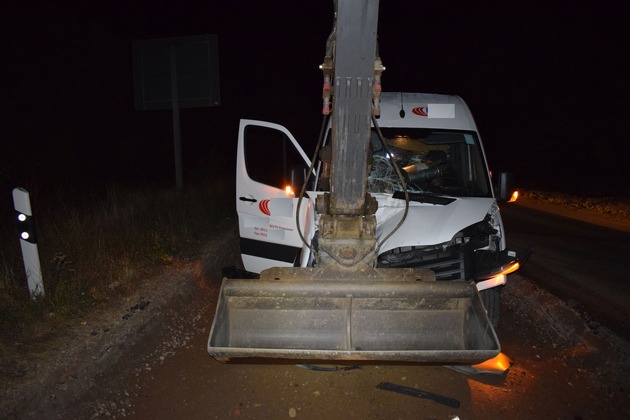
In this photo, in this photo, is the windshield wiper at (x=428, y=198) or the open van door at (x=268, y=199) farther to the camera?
the open van door at (x=268, y=199)

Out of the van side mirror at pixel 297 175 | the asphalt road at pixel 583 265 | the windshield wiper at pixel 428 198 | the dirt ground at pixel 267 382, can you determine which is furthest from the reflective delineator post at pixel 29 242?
the asphalt road at pixel 583 265

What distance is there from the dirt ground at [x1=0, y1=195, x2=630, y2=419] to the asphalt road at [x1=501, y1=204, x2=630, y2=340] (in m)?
0.42

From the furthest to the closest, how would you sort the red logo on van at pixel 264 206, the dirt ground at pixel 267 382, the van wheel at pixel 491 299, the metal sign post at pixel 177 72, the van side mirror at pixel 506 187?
the metal sign post at pixel 177 72, the red logo on van at pixel 264 206, the van side mirror at pixel 506 187, the van wheel at pixel 491 299, the dirt ground at pixel 267 382

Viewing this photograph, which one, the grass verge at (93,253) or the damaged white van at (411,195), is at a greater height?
the damaged white van at (411,195)

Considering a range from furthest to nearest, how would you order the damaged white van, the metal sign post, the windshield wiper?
the metal sign post → the windshield wiper → the damaged white van

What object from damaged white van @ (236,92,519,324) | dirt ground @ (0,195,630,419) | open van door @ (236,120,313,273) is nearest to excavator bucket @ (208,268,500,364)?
dirt ground @ (0,195,630,419)

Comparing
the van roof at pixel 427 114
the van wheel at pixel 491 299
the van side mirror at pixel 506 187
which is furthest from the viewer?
the van roof at pixel 427 114

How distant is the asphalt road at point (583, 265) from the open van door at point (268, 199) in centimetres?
306

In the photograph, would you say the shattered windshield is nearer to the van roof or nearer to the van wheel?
the van roof

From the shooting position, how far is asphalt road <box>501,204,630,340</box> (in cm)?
497

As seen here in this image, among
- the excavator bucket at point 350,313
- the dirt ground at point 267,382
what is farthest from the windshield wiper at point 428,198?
the dirt ground at point 267,382

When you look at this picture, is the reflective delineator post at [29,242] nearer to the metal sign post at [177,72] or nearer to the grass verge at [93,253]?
the grass verge at [93,253]

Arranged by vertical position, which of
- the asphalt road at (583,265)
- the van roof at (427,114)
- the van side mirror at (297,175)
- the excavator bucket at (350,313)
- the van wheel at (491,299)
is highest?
the van roof at (427,114)

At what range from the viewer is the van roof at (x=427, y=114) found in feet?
17.0
